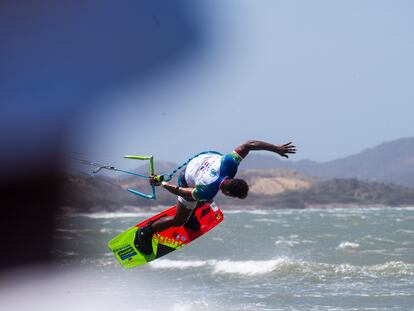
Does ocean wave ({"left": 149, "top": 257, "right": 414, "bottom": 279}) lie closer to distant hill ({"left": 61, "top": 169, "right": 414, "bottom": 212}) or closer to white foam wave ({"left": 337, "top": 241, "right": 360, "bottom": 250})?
white foam wave ({"left": 337, "top": 241, "right": 360, "bottom": 250})

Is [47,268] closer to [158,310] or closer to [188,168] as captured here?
[158,310]

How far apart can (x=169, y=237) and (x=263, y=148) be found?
2827 mm

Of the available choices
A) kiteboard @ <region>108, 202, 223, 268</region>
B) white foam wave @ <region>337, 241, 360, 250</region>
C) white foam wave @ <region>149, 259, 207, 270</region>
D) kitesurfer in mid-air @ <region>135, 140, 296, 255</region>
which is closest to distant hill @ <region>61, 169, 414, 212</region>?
white foam wave @ <region>337, 241, 360, 250</region>

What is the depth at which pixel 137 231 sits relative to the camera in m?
10.2

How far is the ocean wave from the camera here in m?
22.2

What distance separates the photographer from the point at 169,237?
10.1 metres

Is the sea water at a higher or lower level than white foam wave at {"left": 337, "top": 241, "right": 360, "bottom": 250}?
higher

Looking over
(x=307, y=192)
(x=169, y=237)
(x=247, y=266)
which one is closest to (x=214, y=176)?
(x=169, y=237)

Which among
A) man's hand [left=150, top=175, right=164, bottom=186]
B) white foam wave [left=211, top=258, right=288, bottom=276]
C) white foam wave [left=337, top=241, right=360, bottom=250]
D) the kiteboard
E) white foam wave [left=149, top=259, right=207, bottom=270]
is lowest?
white foam wave [left=337, top=241, right=360, bottom=250]

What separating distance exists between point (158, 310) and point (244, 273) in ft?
27.3

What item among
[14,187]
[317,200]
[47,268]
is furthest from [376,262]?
[317,200]

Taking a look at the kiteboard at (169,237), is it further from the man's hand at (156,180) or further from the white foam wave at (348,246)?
the white foam wave at (348,246)

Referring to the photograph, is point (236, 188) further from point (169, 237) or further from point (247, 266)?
point (247, 266)

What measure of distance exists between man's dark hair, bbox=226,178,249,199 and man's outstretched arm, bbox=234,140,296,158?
0.52 m
